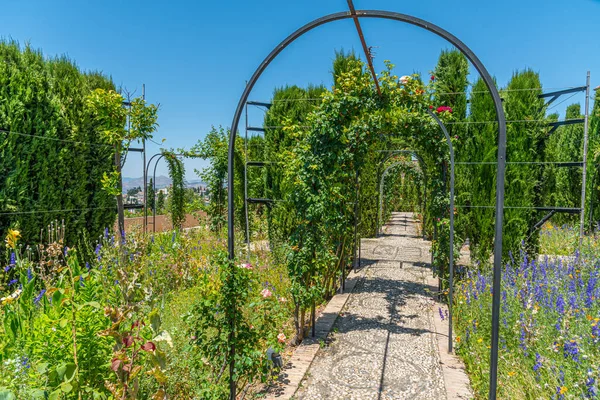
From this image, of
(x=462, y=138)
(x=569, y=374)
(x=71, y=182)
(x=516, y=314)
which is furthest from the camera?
(x=462, y=138)

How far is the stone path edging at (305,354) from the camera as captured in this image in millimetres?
2754

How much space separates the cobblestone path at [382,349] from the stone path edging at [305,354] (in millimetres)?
66

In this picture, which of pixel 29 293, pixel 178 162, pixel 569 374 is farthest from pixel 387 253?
pixel 29 293

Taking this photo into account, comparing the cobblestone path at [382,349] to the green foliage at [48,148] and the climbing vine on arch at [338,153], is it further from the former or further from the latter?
the green foliage at [48,148]

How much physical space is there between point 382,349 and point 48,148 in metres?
4.67

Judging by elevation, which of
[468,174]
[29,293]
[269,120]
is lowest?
[29,293]

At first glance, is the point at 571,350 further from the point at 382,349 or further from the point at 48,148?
the point at 48,148

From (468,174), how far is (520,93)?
1.46 m

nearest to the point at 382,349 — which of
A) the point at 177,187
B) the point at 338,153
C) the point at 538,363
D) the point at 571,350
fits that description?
the point at 538,363

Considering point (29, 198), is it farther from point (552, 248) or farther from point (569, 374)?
point (552, 248)

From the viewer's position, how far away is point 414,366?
328 centimetres

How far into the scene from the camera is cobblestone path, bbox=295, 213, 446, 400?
9.42 feet

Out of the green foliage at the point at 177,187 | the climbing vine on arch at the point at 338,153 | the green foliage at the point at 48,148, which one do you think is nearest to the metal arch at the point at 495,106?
the climbing vine on arch at the point at 338,153

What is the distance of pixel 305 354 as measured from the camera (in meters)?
3.44
